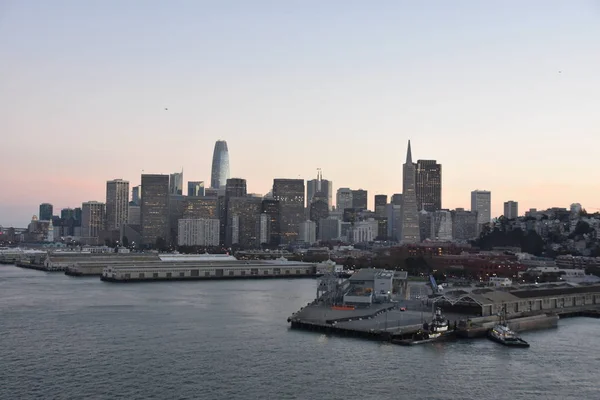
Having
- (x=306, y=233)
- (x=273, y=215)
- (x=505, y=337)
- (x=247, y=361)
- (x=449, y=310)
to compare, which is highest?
(x=273, y=215)

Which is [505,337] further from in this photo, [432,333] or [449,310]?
[449,310]

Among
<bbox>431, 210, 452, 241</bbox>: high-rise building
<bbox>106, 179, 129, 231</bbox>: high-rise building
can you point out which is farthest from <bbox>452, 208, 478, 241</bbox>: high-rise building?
<bbox>106, 179, 129, 231</bbox>: high-rise building

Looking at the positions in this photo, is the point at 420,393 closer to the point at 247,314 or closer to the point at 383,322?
the point at 383,322

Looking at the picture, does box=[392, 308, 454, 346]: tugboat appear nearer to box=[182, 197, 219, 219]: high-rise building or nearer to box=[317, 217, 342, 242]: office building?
box=[182, 197, 219, 219]: high-rise building

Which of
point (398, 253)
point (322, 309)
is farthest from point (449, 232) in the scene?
point (322, 309)

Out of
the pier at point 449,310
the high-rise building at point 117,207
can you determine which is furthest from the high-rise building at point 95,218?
the pier at point 449,310

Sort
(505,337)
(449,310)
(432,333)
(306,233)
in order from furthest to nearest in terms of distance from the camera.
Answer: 1. (306,233)
2. (449,310)
3. (432,333)
4. (505,337)

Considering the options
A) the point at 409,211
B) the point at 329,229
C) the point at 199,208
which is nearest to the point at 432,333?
the point at 409,211
